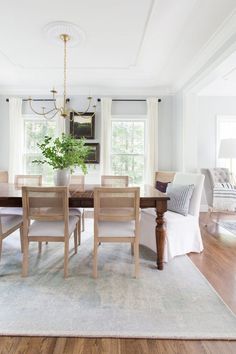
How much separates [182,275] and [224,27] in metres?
2.83

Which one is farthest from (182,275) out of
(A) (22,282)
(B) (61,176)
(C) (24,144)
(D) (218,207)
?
(C) (24,144)

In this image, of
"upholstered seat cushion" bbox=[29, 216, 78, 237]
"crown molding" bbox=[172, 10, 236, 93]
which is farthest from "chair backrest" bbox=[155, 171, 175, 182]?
"upholstered seat cushion" bbox=[29, 216, 78, 237]

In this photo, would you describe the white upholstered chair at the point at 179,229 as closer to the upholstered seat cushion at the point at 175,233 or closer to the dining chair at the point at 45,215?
the upholstered seat cushion at the point at 175,233

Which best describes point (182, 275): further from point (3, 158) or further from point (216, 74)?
point (3, 158)

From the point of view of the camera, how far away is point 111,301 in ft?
6.69

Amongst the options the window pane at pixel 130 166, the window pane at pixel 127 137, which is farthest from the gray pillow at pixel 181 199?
the window pane at pixel 127 137

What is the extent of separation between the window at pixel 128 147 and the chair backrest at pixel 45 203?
127 inches

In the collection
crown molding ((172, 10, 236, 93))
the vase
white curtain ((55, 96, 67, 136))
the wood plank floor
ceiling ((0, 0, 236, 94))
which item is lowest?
the wood plank floor

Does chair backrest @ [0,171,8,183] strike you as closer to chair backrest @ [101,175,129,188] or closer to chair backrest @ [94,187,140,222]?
chair backrest @ [101,175,129,188]

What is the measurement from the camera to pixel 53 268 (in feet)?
8.64

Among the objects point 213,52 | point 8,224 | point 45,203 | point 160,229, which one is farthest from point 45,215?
point 213,52

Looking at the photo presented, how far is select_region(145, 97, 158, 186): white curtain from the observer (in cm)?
540

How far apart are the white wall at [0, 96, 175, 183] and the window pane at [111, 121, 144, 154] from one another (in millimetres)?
282

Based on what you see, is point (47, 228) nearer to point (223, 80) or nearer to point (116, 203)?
point (116, 203)
